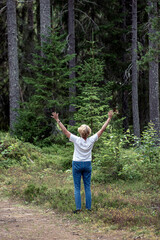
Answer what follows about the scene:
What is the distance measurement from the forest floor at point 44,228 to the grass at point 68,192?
247 mm

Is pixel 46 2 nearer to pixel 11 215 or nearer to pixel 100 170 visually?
pixel 100 170

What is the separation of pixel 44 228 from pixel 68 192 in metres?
2.60

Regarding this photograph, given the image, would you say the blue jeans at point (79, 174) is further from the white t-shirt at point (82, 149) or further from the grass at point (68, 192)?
the grass at point (68, 192)

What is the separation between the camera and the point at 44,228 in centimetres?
656

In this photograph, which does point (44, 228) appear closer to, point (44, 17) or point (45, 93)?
point (45, 93)

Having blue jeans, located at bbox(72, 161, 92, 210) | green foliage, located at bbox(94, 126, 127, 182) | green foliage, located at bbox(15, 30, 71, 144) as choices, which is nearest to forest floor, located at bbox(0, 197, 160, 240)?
blue jeans, located at bbox(72, 161, 92, 210)

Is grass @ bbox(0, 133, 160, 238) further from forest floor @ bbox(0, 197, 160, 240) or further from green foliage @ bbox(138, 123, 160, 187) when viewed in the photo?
green foliage @ bbox(138, 123, 160, 187)

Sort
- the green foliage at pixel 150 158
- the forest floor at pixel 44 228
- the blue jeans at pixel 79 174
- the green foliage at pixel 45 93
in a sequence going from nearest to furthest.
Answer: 1. the forest floor at pixel 44 228
2. the blue jeans at pixel 79 174
3. the green foliage at pixel 150 158
4. the green foliage at pixel 45 93

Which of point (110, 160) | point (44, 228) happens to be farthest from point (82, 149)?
point (110, 160)

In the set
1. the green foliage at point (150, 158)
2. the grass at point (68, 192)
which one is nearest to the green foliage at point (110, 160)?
the grass at point (68, 192)

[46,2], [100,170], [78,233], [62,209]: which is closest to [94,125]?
[100,170]

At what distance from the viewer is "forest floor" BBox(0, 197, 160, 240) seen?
5902 millimetres

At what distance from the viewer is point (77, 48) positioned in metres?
23.0

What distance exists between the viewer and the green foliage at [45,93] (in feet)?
49.7
